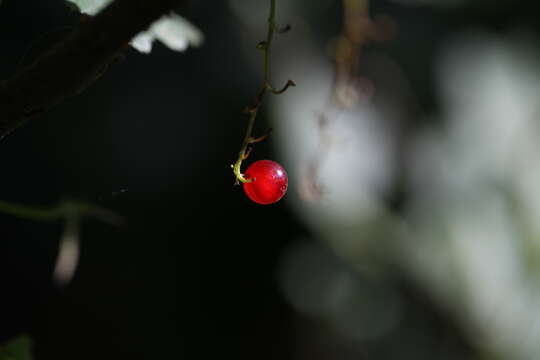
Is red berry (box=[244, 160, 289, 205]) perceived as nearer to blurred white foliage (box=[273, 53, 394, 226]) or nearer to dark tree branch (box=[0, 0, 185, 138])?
dark tree branch (box=[0, 0, 185, 138])

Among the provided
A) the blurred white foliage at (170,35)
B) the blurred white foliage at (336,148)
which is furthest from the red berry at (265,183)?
the blurred white foliage at (336,148)

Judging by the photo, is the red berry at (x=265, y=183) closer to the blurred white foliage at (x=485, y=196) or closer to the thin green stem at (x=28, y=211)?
the thin green stem at (x=28, y=211)

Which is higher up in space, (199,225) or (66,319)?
(199,225)

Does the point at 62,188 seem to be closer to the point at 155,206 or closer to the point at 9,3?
the point at 155,206

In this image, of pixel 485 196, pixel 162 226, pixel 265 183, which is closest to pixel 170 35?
pixel 265 183

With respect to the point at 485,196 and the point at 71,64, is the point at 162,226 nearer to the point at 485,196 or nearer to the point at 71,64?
the point at 485,196

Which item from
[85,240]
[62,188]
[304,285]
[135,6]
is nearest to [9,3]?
[62,188]

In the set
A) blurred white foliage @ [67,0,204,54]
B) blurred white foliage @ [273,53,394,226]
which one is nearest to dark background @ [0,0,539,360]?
blurred white foliage @ [273,53,394,226]
